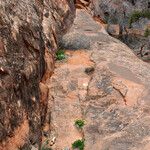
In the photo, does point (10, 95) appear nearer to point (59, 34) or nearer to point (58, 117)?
point (58, 117)

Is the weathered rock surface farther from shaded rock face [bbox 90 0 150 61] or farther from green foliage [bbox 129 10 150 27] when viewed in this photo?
green foliage [bbox 129 10 150 27]

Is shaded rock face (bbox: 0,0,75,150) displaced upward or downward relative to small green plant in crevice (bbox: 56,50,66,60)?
upward

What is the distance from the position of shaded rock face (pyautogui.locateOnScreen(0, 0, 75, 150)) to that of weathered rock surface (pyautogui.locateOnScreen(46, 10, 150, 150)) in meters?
1.08

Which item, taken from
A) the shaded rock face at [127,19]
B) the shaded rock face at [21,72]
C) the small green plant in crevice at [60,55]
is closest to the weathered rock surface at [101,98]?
the small green plant in crevice at [60,55]

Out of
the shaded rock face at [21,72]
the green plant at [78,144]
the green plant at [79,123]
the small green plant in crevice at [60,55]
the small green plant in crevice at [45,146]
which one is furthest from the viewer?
the small green plant in crevice at [60,55]

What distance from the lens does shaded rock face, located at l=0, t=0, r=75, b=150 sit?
1387 cm

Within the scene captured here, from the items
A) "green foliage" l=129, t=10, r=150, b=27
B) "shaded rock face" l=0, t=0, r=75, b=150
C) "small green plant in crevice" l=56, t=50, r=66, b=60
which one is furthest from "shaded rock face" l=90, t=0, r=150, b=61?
"shaded rock face" l=0, t=0, r=75, b=150

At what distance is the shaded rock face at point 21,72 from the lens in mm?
13867

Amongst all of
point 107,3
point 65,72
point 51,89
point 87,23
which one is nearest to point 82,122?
point 51,89

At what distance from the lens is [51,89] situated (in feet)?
64.3

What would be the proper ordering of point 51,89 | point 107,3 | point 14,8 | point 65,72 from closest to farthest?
point 14,8 < point 51,89 < point 65,72 < point 107,3

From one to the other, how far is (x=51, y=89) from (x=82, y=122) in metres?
→ 2.73

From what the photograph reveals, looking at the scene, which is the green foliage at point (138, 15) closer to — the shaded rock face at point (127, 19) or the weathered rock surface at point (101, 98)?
the shaded rock face at point (127, 19)

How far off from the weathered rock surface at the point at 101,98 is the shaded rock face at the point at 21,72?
3.53 feet
